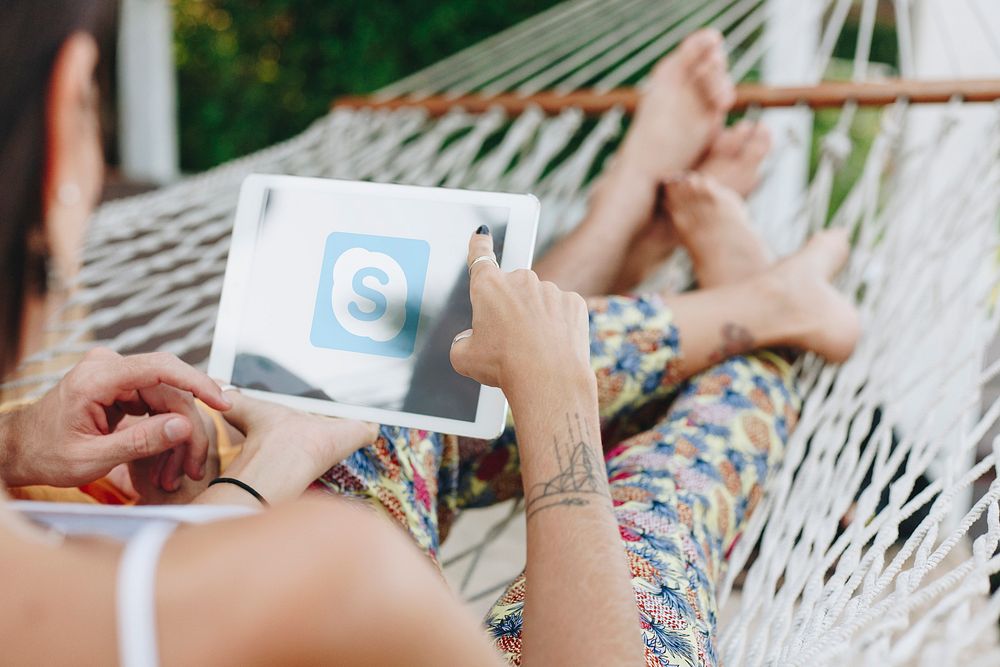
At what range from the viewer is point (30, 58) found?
48cm

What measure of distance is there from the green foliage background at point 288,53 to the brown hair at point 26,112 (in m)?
3.42

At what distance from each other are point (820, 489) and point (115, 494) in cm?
63

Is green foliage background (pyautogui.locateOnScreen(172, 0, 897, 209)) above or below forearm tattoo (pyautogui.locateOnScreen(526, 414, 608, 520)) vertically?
below

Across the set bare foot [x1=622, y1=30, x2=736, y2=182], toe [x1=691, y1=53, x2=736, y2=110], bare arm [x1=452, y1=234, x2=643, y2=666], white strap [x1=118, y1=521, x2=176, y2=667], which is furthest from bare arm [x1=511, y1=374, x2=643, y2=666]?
toe [x1=691, y1=53, x2=736, y2=110]

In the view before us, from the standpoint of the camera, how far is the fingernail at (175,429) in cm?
66

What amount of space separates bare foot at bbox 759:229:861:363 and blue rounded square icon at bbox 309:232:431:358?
1.69ft

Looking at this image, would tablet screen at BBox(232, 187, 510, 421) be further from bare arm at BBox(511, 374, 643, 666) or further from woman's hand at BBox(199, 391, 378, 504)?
bare arm at BBox(511, 374, 643, 666)

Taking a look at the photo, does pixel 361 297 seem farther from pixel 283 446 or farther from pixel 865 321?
pixel 865 321

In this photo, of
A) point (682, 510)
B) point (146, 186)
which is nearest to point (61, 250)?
point (682, 510)

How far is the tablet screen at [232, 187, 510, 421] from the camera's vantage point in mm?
709

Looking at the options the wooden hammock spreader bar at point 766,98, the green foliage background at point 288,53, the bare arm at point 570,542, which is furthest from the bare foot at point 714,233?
the green foliage background at point 288,53

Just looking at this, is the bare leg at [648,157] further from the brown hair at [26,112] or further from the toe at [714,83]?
the brown hair at [26,112]

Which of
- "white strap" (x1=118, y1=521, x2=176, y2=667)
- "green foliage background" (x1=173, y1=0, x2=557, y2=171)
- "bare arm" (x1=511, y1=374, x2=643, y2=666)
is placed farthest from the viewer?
"green foliage background" (x1=173, y1=0, x2=557, y2=171)

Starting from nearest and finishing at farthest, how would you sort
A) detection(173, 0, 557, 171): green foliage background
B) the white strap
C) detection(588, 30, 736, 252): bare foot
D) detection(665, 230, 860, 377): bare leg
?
the white strap
detection(665, 230, 860, 377): bare leg
detection(588, 30, 736, 252): bare foot
detection(173, 0, 557, 171): green foliage background
